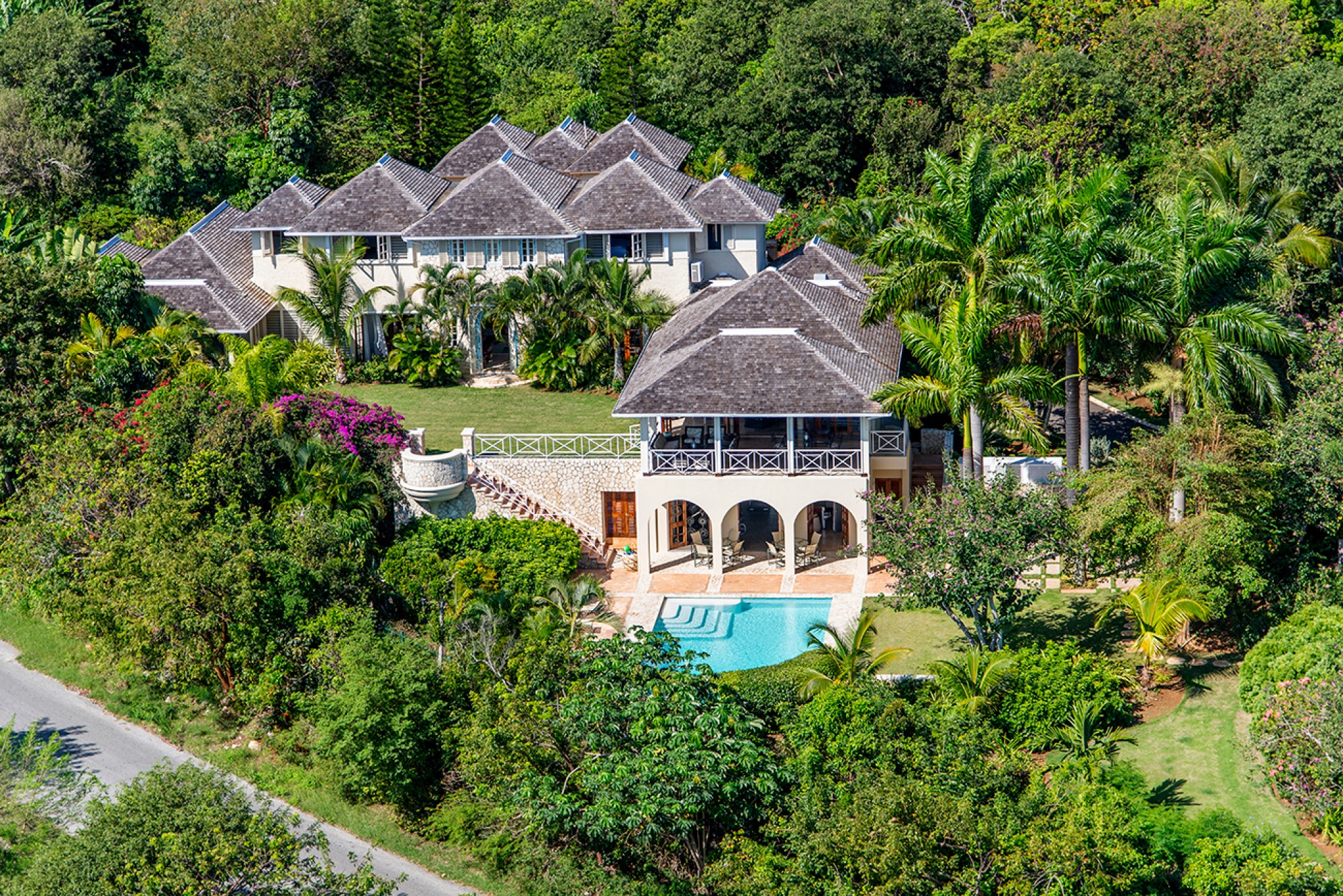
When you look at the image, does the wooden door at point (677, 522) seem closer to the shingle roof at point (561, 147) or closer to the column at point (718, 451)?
the column at point (718, 451)

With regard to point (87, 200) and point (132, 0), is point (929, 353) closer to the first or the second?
point (87, 200)

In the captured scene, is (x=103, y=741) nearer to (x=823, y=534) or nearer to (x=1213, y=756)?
(x=823, y=534)

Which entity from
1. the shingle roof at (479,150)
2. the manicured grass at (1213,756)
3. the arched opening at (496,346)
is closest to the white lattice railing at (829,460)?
the manicured grass at (1213,756)

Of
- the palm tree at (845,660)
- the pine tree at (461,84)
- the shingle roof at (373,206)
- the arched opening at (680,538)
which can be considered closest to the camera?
the palm tree at (845,660)

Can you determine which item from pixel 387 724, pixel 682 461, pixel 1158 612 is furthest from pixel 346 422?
pixel 1158 612

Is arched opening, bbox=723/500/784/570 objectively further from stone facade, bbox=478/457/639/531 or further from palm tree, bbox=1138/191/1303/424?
palm tree, bbox=1138/191/1303/424

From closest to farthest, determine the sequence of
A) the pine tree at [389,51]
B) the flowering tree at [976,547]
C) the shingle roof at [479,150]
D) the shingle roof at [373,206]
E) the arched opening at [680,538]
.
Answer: the flowering tree at [976,547] < the arched opening at [680,538] < the shingle roof at [373,206] < the shingle roof at [479,150] < the pine tree at [389,51]
